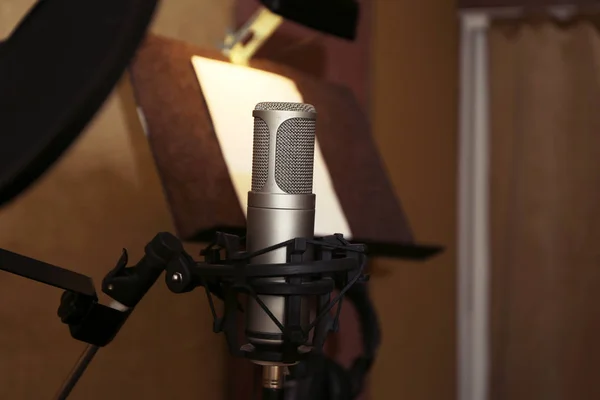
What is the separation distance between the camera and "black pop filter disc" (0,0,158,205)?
512mm

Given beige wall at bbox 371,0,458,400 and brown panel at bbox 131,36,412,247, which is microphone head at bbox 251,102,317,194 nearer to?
brown panel at bbox 131,36,412,247

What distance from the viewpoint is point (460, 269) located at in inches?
123

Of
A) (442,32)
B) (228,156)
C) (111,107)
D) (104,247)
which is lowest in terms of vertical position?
(104,247)

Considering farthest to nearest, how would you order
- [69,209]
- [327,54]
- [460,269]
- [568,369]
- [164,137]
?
[460,269], [568,369], [327,54], [69,209], [164,137]

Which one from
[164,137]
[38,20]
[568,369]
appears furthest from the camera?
[568,369]

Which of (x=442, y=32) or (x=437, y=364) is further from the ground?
(x=442, y=32)

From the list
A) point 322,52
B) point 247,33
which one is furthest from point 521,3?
point 247,33

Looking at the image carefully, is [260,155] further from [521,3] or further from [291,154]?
[521,3]

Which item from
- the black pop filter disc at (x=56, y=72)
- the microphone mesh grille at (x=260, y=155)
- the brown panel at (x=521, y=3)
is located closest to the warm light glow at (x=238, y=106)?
the microphone mesh grille at (x=260, y=155)

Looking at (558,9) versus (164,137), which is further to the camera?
(558,9)

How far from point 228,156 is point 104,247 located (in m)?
0.32

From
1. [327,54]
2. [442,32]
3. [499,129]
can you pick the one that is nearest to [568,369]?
[499,129]

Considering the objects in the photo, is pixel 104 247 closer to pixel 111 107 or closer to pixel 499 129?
pixel 111 107

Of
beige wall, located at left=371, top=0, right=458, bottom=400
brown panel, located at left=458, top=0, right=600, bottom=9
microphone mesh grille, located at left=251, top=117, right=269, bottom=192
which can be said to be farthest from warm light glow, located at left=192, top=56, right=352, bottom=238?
brown panel, located at left=458, top=0, right=600, bottom=9
